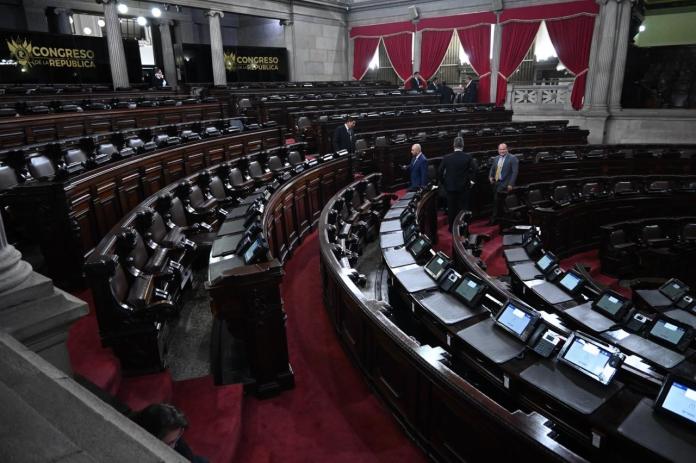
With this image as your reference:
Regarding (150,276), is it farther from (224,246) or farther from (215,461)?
(215,461)

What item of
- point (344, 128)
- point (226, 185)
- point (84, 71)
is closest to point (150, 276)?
point (226, 185)

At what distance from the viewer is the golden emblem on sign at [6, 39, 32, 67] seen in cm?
1202

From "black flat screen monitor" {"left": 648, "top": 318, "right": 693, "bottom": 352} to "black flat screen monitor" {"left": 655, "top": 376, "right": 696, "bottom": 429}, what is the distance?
1.25 meters

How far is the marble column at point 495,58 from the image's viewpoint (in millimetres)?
13781

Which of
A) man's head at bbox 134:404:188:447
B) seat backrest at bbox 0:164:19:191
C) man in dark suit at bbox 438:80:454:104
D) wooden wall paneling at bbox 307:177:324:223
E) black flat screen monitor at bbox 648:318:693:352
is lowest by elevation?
black flat screen monitor at bbox 648:318:693:352

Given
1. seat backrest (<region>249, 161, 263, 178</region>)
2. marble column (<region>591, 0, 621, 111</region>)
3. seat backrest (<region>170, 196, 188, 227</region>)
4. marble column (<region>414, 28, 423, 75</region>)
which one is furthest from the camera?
marble column (<region>414, 28, 423, 75</region>)

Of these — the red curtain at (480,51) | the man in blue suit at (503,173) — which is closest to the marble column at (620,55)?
the red curtain at (480,51)

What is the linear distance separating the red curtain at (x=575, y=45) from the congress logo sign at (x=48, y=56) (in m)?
13.3

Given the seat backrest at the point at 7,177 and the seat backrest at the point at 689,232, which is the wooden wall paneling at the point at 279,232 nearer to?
the seat backrest at the point at 7,177

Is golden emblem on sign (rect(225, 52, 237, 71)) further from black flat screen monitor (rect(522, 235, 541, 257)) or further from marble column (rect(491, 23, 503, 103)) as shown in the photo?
black flat screen monitor (rect(522, 235, 541, 257))

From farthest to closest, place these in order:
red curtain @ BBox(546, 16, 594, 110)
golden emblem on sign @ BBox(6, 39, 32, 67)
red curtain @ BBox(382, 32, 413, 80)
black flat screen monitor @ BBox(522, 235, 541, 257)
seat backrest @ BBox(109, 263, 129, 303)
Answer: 1. red curtain @ BBox(382, 32, 413, 80)
2. red curtain @ BBox(546, 16, 594, 110)
3. golden emblem on sign @ BBox(6, 39, 32, 67)
4. black flat screen monitor @ BBox(522, 235, 541, 257)
5. seat backrest @ BBox(109, 263, 129, 303)

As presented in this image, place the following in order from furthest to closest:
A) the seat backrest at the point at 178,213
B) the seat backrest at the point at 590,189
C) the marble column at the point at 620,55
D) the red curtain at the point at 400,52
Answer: the red curtain at the point at 400,52 → the marble column at the point at 620,55 → the seat backrest at the point at 590,189 → the seat backrest at the point at 178,213

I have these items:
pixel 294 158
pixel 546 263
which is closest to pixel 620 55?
pixel 294 158

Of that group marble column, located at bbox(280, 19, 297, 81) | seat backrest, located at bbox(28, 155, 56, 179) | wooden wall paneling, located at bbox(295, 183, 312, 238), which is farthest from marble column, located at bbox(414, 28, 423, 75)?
seat backrest, located at bbox(28, 155, 56, 179)
